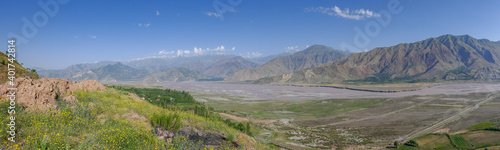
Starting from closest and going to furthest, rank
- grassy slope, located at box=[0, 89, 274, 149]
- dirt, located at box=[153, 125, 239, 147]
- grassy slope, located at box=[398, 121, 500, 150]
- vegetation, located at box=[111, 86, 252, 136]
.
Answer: grassy slope, located at box=[0, 89, 274, 149] → dirt, located at box=[153, 125, 239, 147] → vegetation, located at box=[111, 86, 252, 136] → grassy slope, located at box=[398, 121, 500, 150]

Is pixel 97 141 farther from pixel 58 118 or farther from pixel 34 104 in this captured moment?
pixel 34 104

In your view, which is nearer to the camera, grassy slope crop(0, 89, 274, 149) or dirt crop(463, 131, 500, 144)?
grassy slope crop(0, 89, 274, 149)

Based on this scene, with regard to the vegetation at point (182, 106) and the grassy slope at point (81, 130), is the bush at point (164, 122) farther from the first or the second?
the grassy slope at point (81, 130)

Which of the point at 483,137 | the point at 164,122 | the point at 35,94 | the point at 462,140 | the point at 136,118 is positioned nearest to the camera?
the point at 35,94

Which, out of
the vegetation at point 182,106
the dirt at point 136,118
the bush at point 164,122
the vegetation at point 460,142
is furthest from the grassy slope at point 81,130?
the vegetation at point 460,142

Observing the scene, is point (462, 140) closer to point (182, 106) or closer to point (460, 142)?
point (460, 142)

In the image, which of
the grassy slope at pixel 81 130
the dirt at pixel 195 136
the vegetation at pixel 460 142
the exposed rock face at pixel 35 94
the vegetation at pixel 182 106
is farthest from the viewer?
the vegetation at pixel 460 142

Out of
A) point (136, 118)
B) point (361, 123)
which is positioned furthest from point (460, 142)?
point (136, 118)

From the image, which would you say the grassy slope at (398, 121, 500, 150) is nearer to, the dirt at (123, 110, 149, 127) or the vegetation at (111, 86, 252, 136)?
the vegetation at (111, 86, 252, 136)

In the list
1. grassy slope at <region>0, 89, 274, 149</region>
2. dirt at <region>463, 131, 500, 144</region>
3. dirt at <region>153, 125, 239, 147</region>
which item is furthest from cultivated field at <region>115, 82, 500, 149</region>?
grassy slope at <region>0, 89, 274, 149</region>

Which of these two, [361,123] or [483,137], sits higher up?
[483,137]

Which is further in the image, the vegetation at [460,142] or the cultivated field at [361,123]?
the cultivated field at [361,123]

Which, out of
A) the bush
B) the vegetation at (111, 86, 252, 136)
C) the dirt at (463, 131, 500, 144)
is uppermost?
the bush

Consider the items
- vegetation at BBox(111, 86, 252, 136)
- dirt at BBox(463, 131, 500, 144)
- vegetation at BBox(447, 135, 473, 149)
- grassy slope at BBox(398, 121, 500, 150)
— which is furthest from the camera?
dirt at BBox(463, 131, 500, 144)
